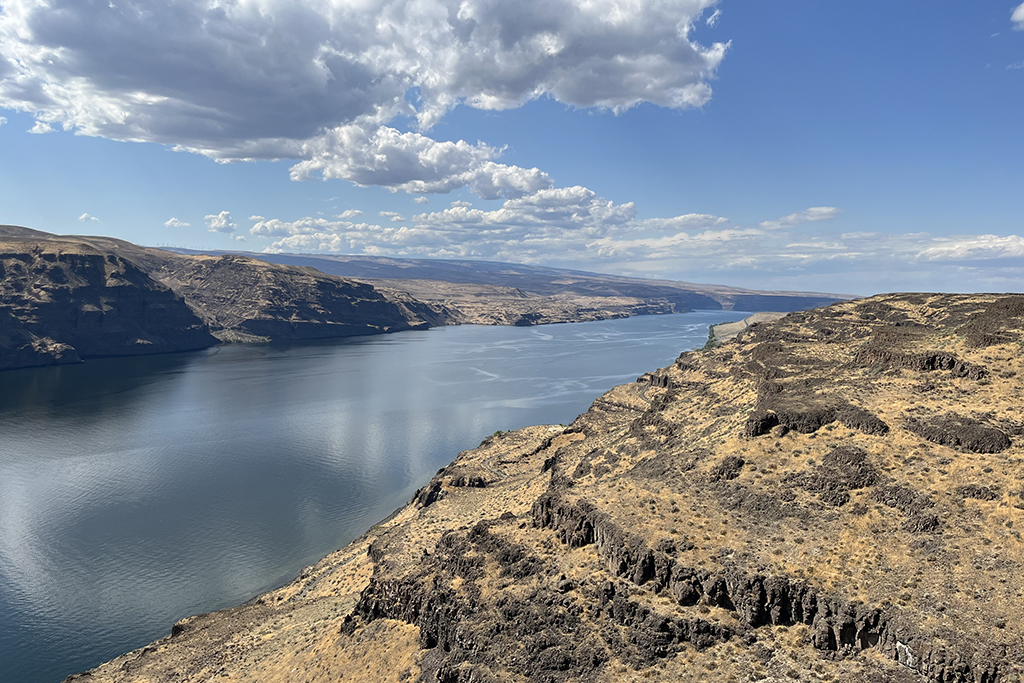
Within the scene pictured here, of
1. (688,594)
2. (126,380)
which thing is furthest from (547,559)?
(126,380)

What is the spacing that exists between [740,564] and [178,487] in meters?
102

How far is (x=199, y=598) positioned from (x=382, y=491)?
37.6 m

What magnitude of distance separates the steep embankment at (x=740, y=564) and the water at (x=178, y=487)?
1347 centimetres

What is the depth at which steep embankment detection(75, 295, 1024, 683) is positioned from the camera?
31.0m

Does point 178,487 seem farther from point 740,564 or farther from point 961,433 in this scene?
point 961,433

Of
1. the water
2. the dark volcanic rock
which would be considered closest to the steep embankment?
the dark volcanic rock

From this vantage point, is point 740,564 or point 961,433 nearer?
point 740,564

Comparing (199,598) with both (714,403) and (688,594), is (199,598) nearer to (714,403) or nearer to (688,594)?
(688,594)

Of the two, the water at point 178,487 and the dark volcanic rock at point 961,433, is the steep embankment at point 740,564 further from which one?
the water at point 178,487

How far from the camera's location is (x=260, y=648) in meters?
50.8

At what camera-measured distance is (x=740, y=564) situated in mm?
35125

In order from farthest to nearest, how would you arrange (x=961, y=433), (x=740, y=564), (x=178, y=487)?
(x=178, y=487)
(x=961, y=433)
(x=740, y=564)

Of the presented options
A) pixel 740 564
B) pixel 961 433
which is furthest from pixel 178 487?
pixel 961 433

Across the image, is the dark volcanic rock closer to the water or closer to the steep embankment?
the steep embankment
